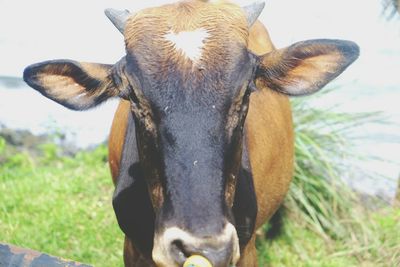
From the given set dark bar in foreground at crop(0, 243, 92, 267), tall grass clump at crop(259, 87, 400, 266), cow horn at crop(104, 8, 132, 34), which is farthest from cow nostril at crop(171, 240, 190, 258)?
tall grass clump at crop(259, 87, 400, 266)

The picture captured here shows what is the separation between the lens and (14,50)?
46.0 ft

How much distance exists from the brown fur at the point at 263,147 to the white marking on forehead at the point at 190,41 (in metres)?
1.12

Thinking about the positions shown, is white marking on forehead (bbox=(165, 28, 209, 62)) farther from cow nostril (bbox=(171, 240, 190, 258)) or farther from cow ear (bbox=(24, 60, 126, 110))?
cow nostril (bbox=(171, 240, 190, 258))

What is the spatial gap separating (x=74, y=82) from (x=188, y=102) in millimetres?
869

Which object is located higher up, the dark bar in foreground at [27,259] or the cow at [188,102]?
the cow at [188,102]

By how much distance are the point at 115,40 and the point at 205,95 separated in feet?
33.1

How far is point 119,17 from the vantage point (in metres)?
4.26

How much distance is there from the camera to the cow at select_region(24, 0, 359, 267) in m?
3.30

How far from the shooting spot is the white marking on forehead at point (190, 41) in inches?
141

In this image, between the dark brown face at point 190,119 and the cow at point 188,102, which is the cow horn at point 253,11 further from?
the dark brown face at point 190,119

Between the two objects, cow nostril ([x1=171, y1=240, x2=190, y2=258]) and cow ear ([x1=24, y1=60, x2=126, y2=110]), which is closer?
cow nostril ([x1=171, y1=240, x2=190, y2=258])

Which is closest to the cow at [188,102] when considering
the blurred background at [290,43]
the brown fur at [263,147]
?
the brown fur at [263,147]

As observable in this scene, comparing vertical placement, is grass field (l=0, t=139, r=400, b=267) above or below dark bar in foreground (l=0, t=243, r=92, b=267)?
→ below

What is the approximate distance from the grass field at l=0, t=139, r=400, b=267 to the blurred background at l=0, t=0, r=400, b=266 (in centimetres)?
35
